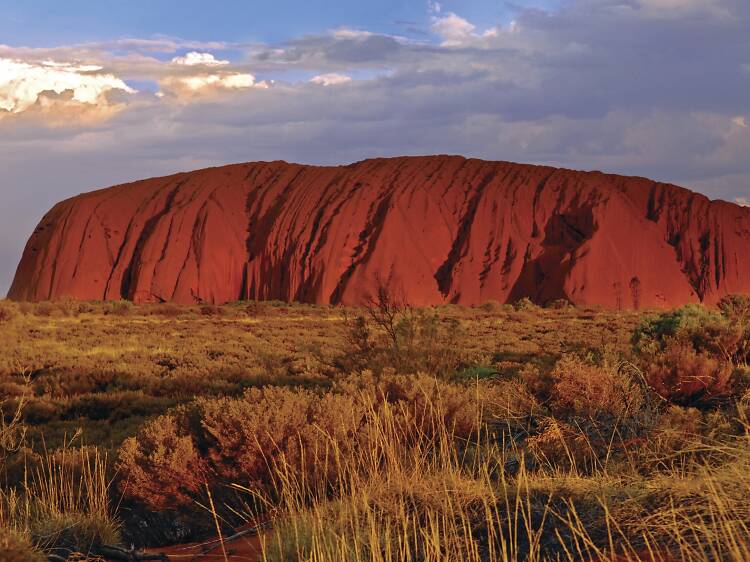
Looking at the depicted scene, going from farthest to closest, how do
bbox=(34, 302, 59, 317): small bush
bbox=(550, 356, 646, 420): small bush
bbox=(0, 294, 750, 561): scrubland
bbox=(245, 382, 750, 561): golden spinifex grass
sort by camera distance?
bbox=(34, 302, 59, 317): small bush, bbox=(550, 356, 646, 420): small bush, bbox=(0, 294, 750, 561): scrubland, bbox=(245, 382, 750, 561): golden spinifex grass

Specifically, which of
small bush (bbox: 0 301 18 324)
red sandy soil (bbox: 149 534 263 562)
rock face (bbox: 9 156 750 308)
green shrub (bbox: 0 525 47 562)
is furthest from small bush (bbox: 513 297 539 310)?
green shrub (bbox: 0 525 47 562)

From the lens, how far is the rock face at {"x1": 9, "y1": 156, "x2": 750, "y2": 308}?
1845 inches

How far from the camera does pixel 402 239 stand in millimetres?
48062

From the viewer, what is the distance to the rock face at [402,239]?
46.9 metres

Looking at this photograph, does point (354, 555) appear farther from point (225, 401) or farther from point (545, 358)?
point (545, 358)

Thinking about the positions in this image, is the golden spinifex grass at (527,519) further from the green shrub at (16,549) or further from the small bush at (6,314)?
the small bush at (6,314)

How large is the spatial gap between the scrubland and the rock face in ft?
107

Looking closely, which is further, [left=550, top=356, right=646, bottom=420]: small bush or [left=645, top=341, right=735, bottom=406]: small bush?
[left=645, top=341, right=735, bottom=406]: small bush

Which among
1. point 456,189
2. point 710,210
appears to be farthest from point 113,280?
point 710,210

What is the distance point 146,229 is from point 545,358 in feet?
149

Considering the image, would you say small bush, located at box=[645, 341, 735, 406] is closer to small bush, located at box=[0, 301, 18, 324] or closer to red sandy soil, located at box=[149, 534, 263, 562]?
red sandy soil, located at box=[149, 534, 263, 562]

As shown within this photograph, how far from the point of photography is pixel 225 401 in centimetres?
668

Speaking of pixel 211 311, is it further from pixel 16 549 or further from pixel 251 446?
pixel 16 549

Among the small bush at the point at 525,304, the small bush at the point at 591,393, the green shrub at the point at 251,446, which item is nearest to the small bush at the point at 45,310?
the small bush at the point at 525,304
